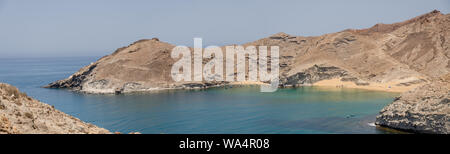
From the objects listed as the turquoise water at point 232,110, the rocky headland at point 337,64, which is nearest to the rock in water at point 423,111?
the turquoise water at point 232,110

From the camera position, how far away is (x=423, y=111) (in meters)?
32.7

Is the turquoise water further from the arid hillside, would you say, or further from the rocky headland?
the arid hillside

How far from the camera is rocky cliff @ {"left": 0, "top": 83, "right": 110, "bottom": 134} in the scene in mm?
13148

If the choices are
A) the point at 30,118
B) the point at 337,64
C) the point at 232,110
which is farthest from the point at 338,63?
the point at 30,118

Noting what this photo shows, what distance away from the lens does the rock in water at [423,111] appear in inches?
1235

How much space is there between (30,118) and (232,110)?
130 ft

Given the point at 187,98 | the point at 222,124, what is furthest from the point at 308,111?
the point at 187,98

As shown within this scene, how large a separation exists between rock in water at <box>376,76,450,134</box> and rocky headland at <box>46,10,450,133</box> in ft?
112

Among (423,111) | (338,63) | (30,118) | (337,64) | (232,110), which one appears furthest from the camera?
(338,63)

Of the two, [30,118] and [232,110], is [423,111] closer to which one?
[232,110]

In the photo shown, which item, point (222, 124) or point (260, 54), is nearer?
point (222, 124)

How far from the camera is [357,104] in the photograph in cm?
5331
